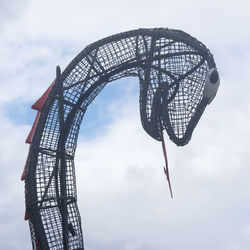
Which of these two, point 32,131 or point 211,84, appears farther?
point 32,131

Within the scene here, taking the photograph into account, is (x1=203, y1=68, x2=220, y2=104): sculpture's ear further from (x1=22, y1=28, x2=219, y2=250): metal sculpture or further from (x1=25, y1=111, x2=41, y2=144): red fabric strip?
(x1=25, y1=111, x2=41, y2=144): red fabric strip

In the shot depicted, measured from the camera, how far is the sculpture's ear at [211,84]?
10.7 m

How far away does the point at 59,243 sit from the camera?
10.6 metres

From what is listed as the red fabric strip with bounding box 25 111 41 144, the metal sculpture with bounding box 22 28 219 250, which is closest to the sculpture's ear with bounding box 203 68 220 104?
the metal sculpture with bounding box 22 28 219 250

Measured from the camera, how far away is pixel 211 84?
35.3 feet

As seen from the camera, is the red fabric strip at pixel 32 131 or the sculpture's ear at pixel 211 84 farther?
the red fabric strip at pixel 32 131

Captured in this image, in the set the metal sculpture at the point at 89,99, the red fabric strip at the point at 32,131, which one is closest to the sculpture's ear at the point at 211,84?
the metal sculpture at the point at 89,99

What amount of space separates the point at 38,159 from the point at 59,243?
1868 millimetres

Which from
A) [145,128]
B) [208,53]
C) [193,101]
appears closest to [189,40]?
[208,53]

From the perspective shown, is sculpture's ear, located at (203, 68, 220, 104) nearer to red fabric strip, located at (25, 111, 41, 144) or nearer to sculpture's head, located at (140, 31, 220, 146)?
sculpture's head, located at (140, 31, 220, 146)

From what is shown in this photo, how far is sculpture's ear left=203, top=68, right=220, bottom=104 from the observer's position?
10.7m

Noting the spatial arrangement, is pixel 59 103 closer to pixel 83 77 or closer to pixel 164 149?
pixel 83 77

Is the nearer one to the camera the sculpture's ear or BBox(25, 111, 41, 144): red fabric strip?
the sculpture's ear

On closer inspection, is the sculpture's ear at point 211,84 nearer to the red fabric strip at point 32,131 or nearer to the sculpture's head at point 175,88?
the sculpture's head at point 175,88
